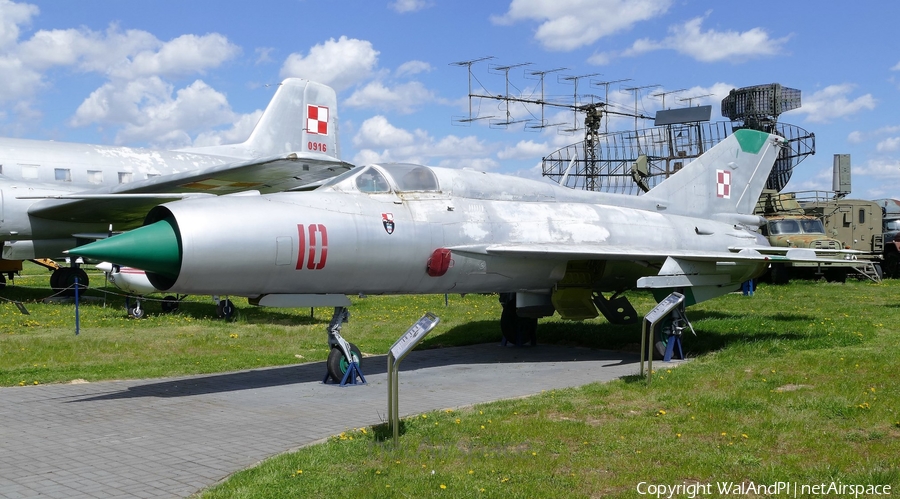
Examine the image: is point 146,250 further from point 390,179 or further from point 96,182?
point 96,182

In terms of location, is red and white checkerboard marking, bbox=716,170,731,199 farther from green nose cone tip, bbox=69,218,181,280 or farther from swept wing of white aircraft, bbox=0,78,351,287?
green nose cone tip, bbox=69,218,181,280

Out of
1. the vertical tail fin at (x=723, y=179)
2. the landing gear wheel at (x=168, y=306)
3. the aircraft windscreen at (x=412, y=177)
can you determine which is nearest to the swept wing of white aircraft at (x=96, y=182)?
the landing gear wheel at (x=168, y=306)

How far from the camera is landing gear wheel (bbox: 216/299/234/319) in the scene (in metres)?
17.7

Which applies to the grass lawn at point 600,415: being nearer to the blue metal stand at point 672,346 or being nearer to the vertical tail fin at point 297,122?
the blue metal stand at point 672,346

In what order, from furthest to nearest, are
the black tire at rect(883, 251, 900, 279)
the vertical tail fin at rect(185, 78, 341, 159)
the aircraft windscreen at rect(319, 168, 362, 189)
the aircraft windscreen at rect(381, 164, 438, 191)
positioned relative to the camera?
the black tire at rect(883, 251, 900, 279) → the vertical tail fin at rect(185, 78, 341, 159) → the aircraft windscreen at rect(381, 164, 438, 191) → the aircraft windscreen at rect(319, 168, 362, 189)

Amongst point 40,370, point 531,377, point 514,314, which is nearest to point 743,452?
point 531,377

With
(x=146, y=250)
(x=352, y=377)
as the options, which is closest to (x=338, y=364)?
(x=352, y=377)

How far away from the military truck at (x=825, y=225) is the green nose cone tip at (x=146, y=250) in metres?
23.1

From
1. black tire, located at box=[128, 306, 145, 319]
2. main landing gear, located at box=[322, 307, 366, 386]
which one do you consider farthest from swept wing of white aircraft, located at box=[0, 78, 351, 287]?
main landing gear, located at box=[322, 307, 366, 386]

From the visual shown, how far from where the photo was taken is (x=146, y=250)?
8.16 m

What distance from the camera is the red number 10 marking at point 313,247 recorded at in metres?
9.16

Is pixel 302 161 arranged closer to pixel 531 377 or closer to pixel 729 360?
pixel 531 377

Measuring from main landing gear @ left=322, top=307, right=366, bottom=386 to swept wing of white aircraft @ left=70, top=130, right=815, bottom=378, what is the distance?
0.05m

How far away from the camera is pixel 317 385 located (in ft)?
32.6
